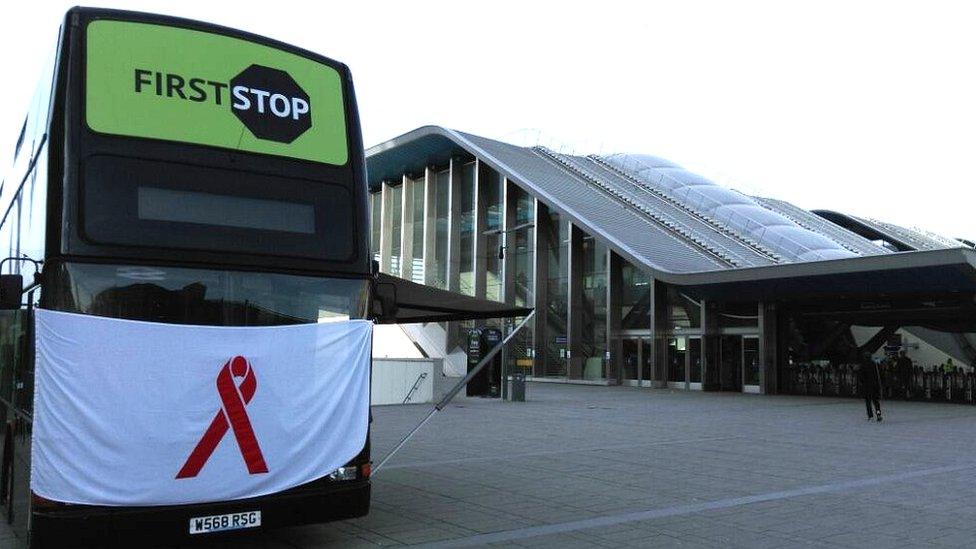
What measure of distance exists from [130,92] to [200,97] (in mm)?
490

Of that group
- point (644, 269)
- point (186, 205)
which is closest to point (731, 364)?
point (644, 269)

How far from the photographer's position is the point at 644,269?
3053cm

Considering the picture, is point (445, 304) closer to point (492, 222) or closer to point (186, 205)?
point (186, 205)

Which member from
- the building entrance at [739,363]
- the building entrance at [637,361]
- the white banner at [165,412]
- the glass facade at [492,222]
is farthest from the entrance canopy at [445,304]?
the glass facade at [492,222]

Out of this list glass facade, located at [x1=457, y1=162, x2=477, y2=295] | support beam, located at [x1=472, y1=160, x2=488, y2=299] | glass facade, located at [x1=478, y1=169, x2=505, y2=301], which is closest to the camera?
glass facade, located at [x1=478, y1=169, x2=505, y2=301]

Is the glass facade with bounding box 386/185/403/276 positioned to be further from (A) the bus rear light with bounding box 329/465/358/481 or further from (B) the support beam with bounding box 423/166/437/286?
(A) the bus rear light with bounding box 329/465/358/481

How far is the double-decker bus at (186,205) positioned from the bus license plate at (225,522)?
0.04 ft

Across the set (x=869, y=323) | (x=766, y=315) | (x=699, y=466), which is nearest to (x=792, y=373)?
(x=766, y=315)

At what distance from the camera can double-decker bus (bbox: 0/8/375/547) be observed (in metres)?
5.79

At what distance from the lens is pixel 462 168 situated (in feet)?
145

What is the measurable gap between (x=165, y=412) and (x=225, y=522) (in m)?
0.86

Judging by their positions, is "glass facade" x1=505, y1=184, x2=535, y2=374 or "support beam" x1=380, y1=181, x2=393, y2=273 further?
"support beam" x1=380, y1=181, x2=393, y2=273

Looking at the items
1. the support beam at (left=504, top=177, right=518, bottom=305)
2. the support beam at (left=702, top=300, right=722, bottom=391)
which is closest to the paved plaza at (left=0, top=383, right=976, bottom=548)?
the support beam at (left=702, top=300, right=722, bottom=391)

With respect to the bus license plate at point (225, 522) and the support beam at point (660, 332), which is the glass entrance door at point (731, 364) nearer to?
the support beam at point (660, 332)
